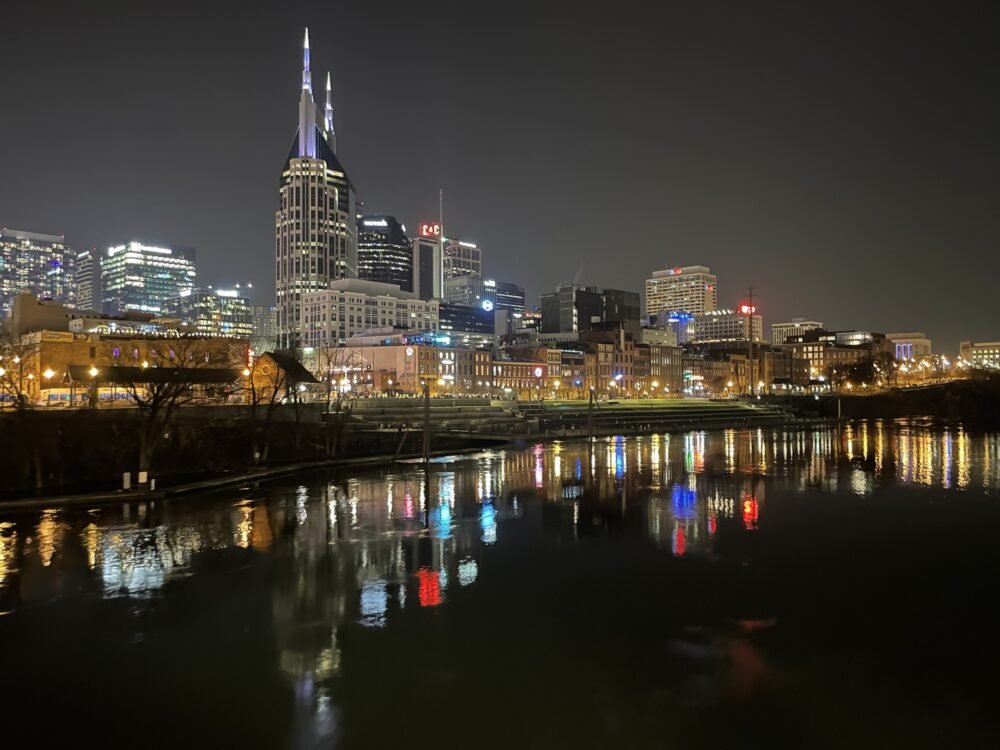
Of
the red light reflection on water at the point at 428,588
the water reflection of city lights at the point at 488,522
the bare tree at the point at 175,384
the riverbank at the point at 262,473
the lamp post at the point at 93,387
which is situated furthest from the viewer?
the lamp post at the point at 93,387

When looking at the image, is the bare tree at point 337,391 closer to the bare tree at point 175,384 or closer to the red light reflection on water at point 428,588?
the bare tree at point 175,384

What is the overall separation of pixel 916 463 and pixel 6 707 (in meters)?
55.0

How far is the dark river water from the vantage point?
10414mm

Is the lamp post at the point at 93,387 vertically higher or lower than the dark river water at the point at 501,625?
higher

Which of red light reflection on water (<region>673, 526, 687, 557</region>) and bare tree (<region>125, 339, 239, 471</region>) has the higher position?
Result: bare tree (<region>125, 339, 239, 471</region>)

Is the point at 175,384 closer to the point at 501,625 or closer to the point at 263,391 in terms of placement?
the point at 501,625

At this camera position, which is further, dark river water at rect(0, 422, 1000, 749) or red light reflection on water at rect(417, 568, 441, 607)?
red light reflection on water at rect(417, 568, 441, 607)

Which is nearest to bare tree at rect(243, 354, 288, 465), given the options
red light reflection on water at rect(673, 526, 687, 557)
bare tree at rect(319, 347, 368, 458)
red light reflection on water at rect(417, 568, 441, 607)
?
bare tree at rect(319, 347, 368, 458)

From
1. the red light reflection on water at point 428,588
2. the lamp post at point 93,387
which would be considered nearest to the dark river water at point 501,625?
the red light reflection on water at point 428,588

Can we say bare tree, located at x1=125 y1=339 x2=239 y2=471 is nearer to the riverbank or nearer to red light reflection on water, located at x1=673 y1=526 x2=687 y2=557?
the riverbank

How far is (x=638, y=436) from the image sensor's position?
80.1 meters

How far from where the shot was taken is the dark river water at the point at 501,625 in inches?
410

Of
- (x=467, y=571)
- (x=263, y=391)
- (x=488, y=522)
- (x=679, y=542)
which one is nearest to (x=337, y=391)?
(x=263, y=391)

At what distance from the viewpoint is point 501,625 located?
14.8 metres
